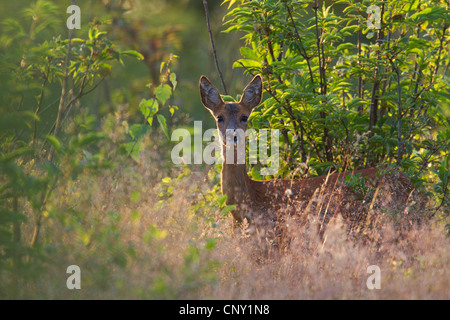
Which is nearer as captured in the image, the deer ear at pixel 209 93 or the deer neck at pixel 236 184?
the deer neck at pixel 236 184

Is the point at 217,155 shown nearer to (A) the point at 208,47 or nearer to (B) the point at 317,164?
(B) the point at 317,164

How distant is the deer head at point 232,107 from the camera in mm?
5551

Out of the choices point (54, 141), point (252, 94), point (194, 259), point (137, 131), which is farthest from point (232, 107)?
point (54, 141)

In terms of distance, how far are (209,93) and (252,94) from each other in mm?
473

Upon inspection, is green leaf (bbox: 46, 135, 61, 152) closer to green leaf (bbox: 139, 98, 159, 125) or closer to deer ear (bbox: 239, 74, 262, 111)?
green leaf (bbox: 139, 98, 159, 125)

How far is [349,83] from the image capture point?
5891 millimetres

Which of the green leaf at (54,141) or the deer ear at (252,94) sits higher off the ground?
the deer ear at (252,94)

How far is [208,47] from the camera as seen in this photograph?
1041cm

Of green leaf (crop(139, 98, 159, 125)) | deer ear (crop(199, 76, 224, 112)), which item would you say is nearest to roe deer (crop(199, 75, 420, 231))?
deer ear (crop(199, 76, 224, 112))

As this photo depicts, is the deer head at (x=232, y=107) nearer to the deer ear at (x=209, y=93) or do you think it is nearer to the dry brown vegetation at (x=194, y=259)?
the deer ear at (x=209, y=93)

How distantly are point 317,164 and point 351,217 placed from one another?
3.48 feet

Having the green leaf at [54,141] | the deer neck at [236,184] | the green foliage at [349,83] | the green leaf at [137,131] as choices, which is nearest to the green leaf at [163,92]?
the green leaf at [137,131]

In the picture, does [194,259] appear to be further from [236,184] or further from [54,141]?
[236,184]

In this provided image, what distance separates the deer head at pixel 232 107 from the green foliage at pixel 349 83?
184mm
